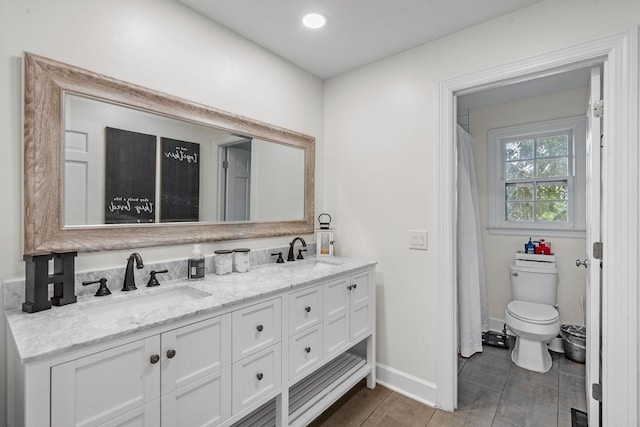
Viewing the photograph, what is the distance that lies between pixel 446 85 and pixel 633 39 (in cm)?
86

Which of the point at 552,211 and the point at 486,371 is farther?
the point at 552,211

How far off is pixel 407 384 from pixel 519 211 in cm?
220

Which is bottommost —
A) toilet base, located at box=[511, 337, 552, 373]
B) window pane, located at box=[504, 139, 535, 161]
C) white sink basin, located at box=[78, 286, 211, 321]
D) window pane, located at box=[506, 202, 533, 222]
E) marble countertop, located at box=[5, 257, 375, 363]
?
toilet base, located at box=[511, 337, 552, 373]

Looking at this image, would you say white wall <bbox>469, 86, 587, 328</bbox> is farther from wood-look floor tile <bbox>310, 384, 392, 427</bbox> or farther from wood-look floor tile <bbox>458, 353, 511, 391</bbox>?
wood-look floor tile <bbox>310, 384, 392, 427</bbox>

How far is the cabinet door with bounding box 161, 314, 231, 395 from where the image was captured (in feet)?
3.65

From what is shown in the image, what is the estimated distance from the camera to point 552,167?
3.11 metres

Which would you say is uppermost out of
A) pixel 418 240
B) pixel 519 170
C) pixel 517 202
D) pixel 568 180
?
pixel 519 170

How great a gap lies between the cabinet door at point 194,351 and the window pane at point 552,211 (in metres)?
3.21

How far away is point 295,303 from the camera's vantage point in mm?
1631

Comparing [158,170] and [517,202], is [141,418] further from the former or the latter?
[517,202]

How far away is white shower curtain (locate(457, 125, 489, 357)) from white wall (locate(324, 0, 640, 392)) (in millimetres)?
903

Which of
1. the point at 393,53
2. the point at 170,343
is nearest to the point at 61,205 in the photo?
the point at 170,343

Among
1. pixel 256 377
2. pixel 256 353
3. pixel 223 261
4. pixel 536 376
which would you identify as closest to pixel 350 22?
pixel 223 261

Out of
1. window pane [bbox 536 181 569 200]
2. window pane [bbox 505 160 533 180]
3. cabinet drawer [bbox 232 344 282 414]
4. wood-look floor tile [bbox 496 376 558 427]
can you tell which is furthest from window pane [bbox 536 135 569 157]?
cabinet drawer [bbox 232 344 282 414]
